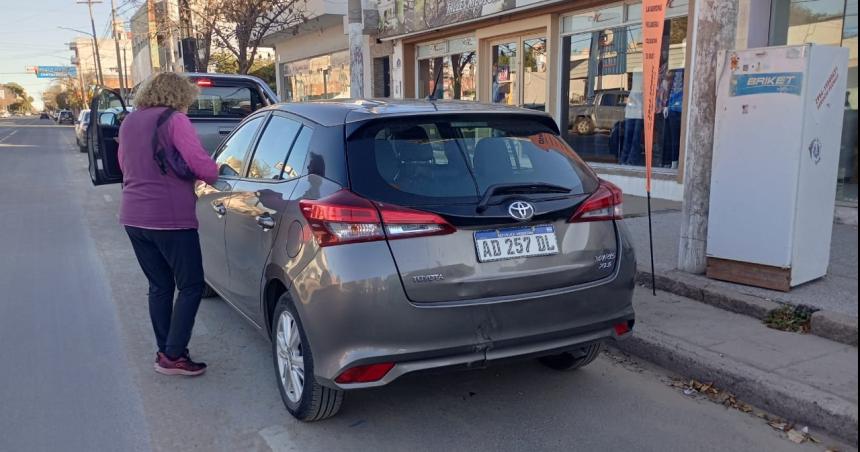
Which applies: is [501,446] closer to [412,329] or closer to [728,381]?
[412,329]

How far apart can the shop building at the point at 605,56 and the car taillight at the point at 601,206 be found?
208 centimetres

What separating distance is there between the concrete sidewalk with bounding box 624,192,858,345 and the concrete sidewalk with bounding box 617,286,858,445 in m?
0.09

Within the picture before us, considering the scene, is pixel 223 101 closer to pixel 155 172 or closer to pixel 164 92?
pixel 164 92

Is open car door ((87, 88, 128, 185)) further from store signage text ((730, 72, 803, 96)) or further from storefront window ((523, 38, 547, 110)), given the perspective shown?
store signage text ((730, 72, 803, 96))

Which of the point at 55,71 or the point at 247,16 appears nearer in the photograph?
the point at 247,16

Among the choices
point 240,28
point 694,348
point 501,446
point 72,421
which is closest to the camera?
point 501,446

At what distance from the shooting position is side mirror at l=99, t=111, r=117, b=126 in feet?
28.9

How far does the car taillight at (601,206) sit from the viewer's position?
11.1 feet

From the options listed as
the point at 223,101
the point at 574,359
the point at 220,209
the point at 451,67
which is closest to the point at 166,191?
the point at 220,209

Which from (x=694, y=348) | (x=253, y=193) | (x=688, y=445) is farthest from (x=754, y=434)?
(x=253, y=193)

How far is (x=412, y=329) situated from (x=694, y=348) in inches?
85.6

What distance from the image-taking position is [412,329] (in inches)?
119

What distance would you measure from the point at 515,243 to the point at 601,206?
61cm

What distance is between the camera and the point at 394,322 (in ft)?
9.83
